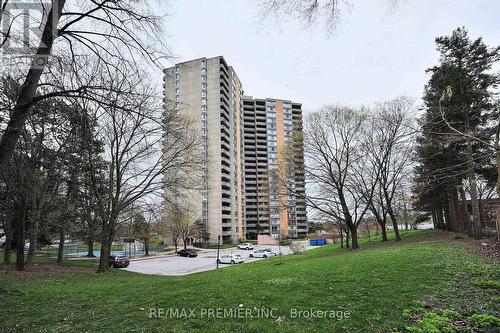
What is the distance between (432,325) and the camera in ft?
13.3

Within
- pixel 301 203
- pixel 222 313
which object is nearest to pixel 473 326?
pixel 222 313

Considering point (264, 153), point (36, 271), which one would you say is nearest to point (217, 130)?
point (264, 153)

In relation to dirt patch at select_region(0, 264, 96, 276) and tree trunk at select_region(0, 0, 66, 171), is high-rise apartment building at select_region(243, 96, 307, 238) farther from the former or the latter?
tree trunk at select_region(0, 0, 66, 171)

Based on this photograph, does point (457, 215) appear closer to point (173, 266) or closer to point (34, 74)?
point (173, 266)

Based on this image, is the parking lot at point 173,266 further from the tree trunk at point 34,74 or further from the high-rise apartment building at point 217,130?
the high-rise apartment building at point 217,130

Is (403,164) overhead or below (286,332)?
overhead

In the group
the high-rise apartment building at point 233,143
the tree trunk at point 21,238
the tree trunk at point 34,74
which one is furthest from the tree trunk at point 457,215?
the tree trunk at point 21,238

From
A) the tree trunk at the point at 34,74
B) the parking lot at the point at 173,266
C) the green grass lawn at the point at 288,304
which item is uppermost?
the tree trunk at the point at 34,74

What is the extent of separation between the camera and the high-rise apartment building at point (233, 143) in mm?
72562

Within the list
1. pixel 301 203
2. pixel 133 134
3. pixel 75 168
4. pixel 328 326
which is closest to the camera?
pixel 328 326

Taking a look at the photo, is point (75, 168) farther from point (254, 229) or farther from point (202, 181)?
point (254, 229)

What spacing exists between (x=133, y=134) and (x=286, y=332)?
14.3 m

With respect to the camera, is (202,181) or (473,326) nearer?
(473,326)

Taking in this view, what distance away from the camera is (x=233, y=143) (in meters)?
84.7
